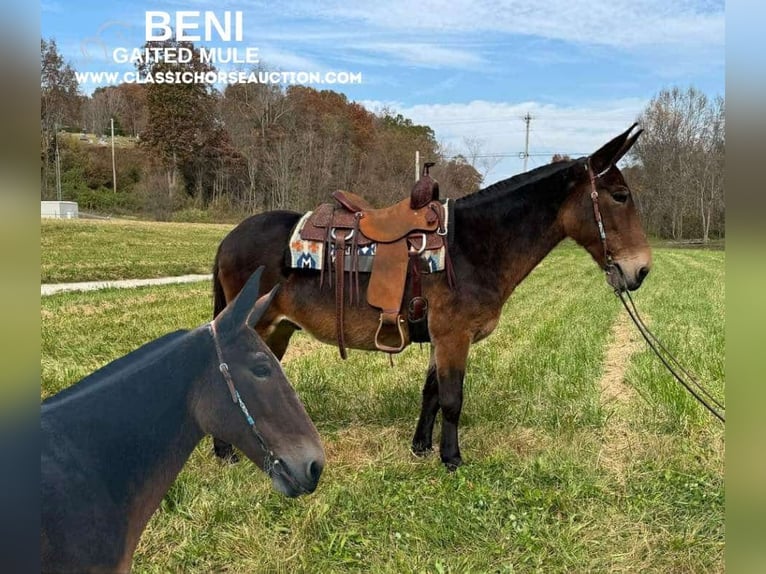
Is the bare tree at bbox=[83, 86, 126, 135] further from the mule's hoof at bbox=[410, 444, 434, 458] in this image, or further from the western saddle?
the mule's hoof at bbox=[410, 444, 434, 458]

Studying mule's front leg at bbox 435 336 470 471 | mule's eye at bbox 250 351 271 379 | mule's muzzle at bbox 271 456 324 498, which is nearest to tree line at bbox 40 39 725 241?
mule's front leg at bbox 435 336 470 471

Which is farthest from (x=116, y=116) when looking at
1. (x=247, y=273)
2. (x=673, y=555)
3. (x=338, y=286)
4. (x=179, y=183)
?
(x=673, y=555)

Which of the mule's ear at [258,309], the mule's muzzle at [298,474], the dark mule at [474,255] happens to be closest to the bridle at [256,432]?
the mule's muzzle at [298,474]

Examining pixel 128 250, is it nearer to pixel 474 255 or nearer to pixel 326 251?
pixel 326 251

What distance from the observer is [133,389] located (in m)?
1.39

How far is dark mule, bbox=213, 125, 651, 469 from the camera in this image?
313cm

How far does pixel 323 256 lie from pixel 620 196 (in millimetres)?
1836

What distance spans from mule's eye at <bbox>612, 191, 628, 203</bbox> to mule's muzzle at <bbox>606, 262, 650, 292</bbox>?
0.38 meters

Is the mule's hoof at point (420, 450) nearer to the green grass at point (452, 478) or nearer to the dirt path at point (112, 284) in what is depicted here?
the green grass at point (452, 478)

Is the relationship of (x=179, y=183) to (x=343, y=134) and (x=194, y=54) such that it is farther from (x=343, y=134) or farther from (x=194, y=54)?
(x=194, y=54)

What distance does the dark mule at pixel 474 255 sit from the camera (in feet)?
10.3

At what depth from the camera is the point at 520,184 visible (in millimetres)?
3338
